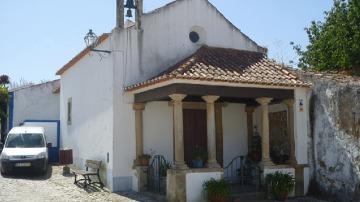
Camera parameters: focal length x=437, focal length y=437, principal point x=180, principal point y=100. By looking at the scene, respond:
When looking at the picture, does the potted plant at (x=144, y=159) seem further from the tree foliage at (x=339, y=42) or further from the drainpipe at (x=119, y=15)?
the tree foliage at (x=339, y=42)

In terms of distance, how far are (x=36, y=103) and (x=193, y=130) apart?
12.5 m

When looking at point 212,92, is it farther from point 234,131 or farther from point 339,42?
point 339,42

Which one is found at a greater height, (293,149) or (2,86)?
(2,86)

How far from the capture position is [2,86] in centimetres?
2562

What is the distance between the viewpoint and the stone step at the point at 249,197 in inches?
467

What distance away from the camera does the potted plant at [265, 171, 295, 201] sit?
12.0 m

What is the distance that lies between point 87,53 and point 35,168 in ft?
14.9

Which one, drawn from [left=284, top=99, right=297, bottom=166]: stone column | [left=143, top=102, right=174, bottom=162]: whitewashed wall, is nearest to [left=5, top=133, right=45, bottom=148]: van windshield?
[left=143, top=102, right=174, bottom=162]: whitewashed wall

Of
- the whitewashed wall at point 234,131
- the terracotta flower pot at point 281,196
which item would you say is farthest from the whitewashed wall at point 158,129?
the terracotta flower pot at point 281,196

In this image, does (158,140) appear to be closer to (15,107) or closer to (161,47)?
(161,47)

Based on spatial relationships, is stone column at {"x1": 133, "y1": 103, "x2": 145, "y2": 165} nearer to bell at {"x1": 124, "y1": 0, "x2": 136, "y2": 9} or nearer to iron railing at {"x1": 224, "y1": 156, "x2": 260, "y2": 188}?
iron railing at {"x1": 224, "y1": 156, "x2": 260, "y2": 188}

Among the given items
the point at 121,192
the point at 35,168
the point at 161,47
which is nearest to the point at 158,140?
the point at 121,192

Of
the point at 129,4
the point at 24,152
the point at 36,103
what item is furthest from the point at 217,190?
the point at 36,103

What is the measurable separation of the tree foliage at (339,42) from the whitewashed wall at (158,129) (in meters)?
6.63
